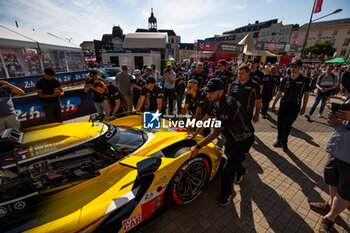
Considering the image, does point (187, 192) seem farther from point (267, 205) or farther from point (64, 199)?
point (64, 199)

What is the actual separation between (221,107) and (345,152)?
1554mm

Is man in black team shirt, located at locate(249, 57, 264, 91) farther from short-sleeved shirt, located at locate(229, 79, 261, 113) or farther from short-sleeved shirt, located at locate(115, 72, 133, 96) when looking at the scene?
short-sleeved shirt, located at locate(115, 72, 133, 96)

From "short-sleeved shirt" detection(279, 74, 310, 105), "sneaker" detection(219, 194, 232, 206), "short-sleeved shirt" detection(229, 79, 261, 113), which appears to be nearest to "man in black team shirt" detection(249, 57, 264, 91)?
"short-sleeved shirt" detection(279, 74, 310, 105)

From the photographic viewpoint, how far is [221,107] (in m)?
2.26

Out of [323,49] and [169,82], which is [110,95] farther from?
[323,49]

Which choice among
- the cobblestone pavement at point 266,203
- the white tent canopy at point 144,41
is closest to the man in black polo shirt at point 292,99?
the cobblestone pavement at point 266,203

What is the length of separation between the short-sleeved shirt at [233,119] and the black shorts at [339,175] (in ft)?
3.50

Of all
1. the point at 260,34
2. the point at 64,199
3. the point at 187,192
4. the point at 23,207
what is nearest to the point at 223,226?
the point at 187,192

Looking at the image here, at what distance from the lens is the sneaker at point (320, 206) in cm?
238

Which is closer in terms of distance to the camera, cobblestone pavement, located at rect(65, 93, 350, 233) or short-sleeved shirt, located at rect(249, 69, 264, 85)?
cobblestone pavement, located at rect(65, 93, 350, 233)

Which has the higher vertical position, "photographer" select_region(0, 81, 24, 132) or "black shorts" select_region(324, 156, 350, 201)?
"photographer" select_region(0, 81, 24, 132)

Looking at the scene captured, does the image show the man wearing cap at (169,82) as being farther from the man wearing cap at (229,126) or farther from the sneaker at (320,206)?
the sneaker at (320,206)

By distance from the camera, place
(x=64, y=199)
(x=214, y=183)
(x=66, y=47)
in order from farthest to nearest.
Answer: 1. (x=66, y=47)
2. (x=214, y=183)
3. (x=64, y=199)

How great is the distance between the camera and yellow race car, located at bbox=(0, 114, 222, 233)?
1.49 meters
